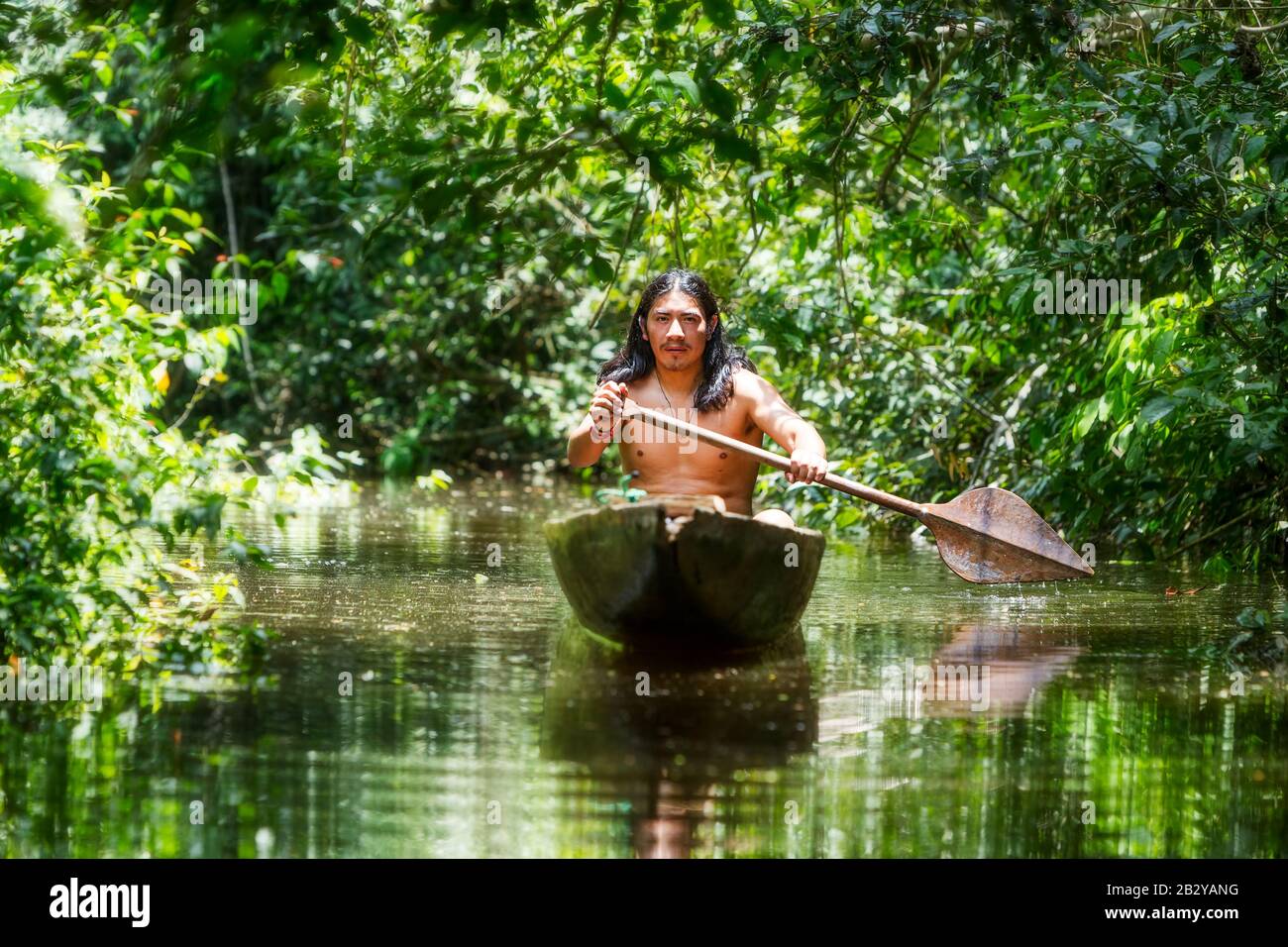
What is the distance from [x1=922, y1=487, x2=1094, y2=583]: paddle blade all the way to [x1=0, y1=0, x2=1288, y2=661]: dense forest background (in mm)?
513

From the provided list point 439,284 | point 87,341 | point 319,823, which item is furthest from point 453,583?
point 439,284

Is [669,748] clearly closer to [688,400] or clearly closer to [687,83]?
[687,83]

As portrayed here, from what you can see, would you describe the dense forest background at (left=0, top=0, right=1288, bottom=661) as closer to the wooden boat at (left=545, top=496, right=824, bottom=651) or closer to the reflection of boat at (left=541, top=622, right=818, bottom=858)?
the wooden boat at (left=545, top=496, right=824, bottom=651)

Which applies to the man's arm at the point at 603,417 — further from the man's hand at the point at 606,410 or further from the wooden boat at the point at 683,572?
the wooden boat at the point at 683,572

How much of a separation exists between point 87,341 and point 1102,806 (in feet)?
10.8

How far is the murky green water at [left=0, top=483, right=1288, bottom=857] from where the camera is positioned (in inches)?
110

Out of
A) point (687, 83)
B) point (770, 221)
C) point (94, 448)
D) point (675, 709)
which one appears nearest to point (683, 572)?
point (675, 709)

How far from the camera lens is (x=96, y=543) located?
4.41 meters

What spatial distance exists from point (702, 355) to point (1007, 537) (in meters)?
1.29

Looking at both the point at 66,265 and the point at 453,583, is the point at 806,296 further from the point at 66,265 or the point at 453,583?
the point at 66,265

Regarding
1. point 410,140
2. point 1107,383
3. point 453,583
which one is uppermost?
point 410,140

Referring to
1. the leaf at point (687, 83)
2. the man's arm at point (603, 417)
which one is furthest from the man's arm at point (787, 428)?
the leaf at point (687, 83)

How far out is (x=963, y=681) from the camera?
4.18 metres

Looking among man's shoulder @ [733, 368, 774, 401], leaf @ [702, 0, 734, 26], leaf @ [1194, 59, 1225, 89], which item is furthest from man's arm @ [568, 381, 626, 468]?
leaf @ [1194, 59, 1225, 89]
